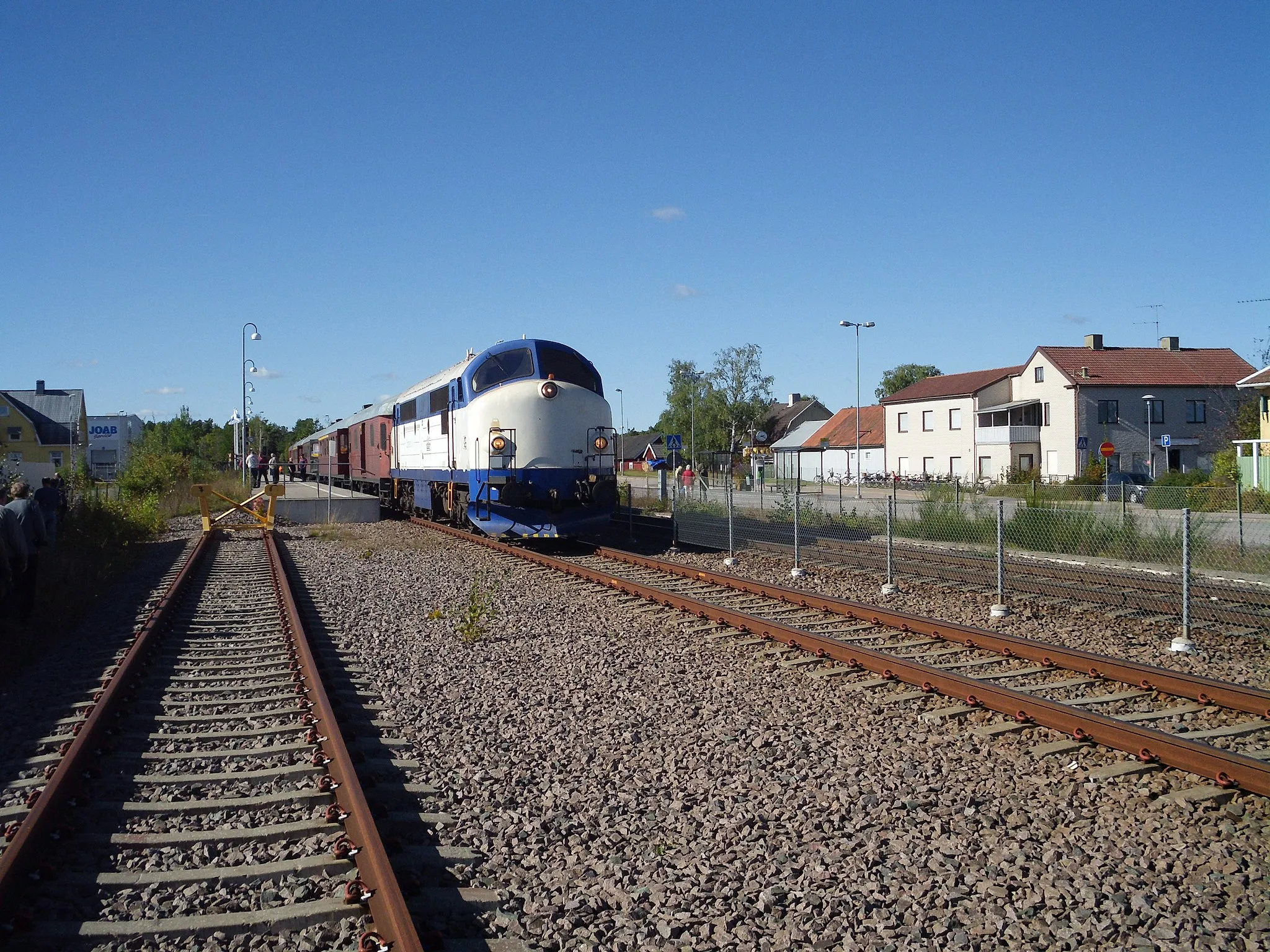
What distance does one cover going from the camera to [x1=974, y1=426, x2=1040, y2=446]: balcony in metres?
50.5

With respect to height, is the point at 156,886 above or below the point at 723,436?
below

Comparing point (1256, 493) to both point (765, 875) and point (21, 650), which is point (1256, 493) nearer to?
point (765, 875)

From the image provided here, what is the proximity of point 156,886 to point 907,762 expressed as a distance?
13.1ft

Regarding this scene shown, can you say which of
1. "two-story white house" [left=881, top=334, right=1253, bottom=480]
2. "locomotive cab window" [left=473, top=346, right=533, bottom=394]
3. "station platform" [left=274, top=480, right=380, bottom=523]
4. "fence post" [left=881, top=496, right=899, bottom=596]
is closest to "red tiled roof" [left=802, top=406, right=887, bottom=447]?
"two-story white house" [left=881, top=334, right=1253, bottom=480]

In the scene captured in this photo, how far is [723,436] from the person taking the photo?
262 feet

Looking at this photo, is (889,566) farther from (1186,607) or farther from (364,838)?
(364,838)

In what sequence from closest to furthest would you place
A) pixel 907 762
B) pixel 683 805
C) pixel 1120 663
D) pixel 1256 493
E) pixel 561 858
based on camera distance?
1. pixel 561 858
2. pixel 683 805
3. pixel 907 762
4. pixel 1120 663
5. pixel 1256 493

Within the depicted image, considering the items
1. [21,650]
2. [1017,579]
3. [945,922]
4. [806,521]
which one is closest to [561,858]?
[945,922]

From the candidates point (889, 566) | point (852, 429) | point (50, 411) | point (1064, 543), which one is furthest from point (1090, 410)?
point (50, 411)

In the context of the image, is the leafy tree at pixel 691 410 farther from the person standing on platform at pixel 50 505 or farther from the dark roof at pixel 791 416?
the person standing on platform at pixel 50 505

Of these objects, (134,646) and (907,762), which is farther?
(134,646)

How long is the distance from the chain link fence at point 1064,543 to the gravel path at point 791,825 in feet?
15.5

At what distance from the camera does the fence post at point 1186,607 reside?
8523 millimetres

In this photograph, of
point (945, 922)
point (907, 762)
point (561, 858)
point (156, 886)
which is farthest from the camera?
point (907, 762)
